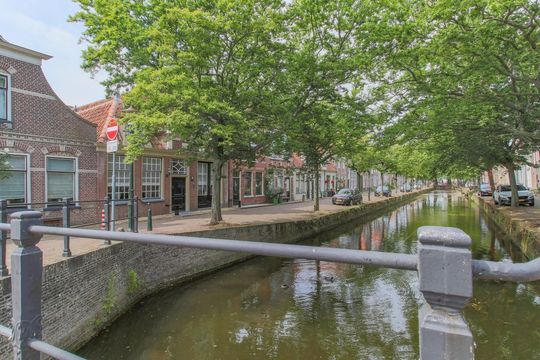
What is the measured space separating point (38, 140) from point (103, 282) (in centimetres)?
784

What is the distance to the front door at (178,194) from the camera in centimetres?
1883

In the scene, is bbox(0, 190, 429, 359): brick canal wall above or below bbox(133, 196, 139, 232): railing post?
below

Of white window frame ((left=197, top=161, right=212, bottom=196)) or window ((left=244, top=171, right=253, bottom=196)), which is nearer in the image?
white window frame ((left=197, top=161, right=212, bottom=196))

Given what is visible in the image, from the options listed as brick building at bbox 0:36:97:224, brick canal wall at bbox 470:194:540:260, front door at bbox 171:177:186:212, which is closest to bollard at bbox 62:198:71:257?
brick building at bbox 0:36:97:224

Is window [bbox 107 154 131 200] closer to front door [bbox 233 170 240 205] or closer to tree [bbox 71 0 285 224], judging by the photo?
tree [bbox 71 0 285 224]

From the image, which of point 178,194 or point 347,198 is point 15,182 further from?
point 347,198

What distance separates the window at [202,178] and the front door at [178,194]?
1.48 metres

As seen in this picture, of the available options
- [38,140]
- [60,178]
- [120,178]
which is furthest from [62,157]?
[120,178]

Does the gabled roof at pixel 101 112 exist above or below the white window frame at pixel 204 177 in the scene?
above

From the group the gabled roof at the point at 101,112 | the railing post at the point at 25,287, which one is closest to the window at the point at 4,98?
the gabled roof at the point at 101,112

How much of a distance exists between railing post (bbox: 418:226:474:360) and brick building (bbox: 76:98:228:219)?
47.1ft

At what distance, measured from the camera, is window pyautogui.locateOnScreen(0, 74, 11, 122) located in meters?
11.5

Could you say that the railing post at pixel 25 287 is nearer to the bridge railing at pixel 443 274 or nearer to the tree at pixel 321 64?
the bridge railing at pixel 443 274

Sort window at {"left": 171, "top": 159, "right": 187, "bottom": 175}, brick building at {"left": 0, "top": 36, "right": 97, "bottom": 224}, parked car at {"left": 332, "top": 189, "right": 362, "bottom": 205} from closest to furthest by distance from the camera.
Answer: brick building at {"left": 0, "top": 36, "right": 97, "bottom": 224}
window at {"left": 171, "top": 159, "right": 187, "bottom": 175}
parked car at {"left": 332, "top": 189, "right": 362, "bottom": 205}
